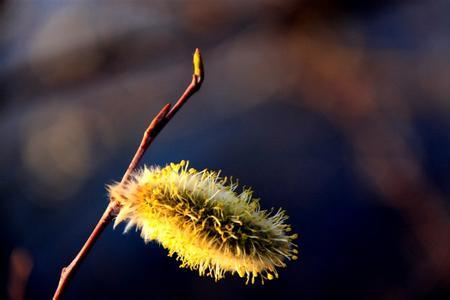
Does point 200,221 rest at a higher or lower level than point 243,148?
lower

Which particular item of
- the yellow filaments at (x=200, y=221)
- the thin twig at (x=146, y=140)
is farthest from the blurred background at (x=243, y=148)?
the thin twig at (x=146, y=140)

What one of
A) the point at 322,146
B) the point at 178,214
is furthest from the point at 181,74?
the point at 178,214

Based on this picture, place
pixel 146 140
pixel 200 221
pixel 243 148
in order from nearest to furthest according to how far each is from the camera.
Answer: pixel 146 140, pixel 200 221, pixel 243 148

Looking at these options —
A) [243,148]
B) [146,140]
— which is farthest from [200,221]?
[243,148]

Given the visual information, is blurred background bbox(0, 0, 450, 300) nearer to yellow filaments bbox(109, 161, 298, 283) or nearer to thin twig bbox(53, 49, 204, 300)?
yellow filaments bbox(109, 161, 298, 283)

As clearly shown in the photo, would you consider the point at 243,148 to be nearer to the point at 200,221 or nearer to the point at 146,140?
the point at 200,221

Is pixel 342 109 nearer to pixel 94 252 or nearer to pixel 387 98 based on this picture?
pixel 387 98
